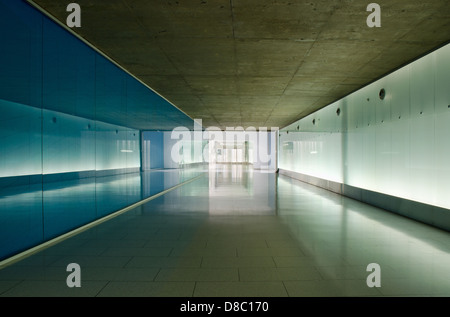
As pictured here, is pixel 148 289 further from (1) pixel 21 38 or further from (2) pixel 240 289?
(1) pixel 21 38

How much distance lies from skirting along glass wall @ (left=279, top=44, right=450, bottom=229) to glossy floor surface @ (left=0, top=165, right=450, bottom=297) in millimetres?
828

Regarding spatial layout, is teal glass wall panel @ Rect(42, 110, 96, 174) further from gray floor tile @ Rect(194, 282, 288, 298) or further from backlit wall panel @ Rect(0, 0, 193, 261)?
gray floor tile @ Rect(194, 282, 288, 298)

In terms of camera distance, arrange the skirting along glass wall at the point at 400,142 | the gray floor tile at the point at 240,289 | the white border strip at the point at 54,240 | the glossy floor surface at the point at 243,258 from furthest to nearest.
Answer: the skirting along glass wall at the point at 400,142 → the white border strip at the point at 54,240 → the glossy floor surface at the point at 243,258 → the gray floor tile at the point at 240,289

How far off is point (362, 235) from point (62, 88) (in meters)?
9.17

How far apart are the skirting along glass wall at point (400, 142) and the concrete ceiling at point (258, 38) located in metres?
0.57

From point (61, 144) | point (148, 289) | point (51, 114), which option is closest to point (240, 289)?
point (148, 289)

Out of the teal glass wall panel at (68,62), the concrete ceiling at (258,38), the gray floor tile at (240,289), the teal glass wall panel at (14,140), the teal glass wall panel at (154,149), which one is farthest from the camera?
the teal glass wall panel at (154,149)

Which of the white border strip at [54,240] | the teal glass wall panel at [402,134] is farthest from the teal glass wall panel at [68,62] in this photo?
the teal glass wall panel at [402,134]

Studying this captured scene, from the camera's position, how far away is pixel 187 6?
4020 mm

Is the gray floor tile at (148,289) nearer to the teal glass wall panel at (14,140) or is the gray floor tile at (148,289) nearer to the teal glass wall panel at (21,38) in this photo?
the teal glass wall panel at (21,38)

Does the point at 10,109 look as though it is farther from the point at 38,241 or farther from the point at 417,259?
the point at 417,259

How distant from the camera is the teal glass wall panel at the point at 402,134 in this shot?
5.48 meters

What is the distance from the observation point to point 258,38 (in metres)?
5.14
